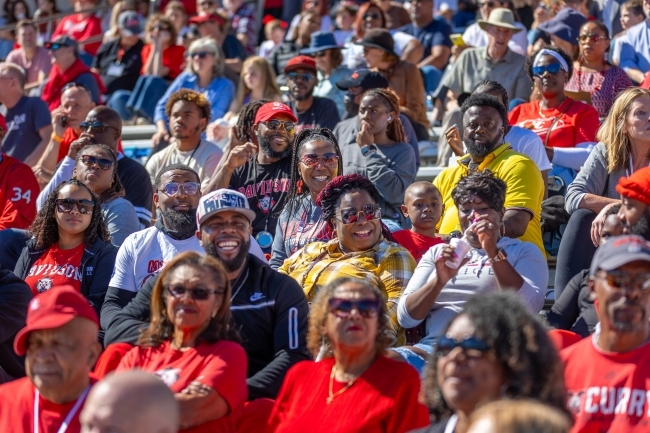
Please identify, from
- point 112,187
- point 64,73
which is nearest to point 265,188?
point 112,187

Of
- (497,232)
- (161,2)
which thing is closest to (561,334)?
(497,232)

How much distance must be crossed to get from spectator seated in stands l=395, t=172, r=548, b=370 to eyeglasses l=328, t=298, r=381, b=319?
81 centimetres

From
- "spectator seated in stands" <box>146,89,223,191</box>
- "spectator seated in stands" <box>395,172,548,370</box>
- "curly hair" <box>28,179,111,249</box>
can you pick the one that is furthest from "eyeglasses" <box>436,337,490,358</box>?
"spectator seated in stands" <box>146,89,223,191</box>

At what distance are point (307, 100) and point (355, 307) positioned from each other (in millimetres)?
4531

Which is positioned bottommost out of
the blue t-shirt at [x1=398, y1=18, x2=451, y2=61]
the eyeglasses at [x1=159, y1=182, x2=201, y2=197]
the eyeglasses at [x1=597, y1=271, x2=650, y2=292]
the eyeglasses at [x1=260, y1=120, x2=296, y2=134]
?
the eyeglasses at [x1=597, y1=271, x2=650, y2=292]

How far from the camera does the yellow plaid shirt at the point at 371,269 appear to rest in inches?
217

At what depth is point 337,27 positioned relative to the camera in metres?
12.9

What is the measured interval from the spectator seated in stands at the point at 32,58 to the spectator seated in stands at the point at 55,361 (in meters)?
8.39

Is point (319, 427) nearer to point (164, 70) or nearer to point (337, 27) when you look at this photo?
point (164, 70)

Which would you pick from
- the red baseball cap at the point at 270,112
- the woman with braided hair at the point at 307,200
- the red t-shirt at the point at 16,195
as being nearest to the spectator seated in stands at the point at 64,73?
the red t-shirt at the point at 16,195

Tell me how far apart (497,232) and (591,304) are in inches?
24.7

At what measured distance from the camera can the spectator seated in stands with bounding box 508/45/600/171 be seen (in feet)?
24.9

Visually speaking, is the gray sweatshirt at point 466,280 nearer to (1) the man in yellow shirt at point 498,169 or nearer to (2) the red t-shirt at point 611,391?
(1) the man in yellow shirt at point 498,169

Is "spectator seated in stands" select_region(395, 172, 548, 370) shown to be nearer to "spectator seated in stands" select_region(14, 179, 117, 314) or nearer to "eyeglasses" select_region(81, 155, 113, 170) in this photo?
"spectator seated in stands" select_region(14, 179, 117, 314)
